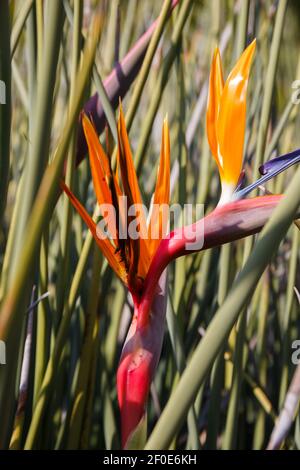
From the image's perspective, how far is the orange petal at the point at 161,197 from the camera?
38cm

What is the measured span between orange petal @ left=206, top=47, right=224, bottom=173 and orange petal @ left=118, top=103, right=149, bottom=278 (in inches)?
2.3

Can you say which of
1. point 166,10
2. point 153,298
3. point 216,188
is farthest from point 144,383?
point 216,188

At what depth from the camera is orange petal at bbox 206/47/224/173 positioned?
39 cm

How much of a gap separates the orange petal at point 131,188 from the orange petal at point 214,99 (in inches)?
2.3

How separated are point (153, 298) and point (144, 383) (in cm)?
5

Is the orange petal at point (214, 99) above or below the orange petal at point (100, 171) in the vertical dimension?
above

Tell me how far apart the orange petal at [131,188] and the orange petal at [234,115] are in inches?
2.2

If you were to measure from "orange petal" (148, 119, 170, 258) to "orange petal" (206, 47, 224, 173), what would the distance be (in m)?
0.03

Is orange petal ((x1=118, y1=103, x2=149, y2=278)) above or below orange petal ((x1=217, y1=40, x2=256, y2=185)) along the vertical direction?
below

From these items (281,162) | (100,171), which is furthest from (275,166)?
(100,171)

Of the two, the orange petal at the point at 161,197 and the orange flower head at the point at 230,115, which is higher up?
the orange flower head at the point at 230,115

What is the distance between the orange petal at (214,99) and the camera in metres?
0.39

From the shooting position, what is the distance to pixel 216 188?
956 millimetres

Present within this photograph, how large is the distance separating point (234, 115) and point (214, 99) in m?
0.03
